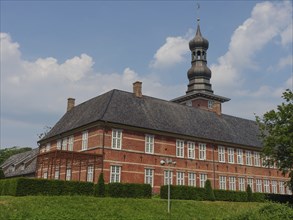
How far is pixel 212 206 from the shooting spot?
29.4 metres

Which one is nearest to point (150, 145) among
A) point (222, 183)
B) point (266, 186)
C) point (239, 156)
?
point (222, 183)

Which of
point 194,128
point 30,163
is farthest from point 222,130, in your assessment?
point 30,163

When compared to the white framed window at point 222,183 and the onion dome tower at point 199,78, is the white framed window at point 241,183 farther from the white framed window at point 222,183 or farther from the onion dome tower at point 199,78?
the onion dome tower at point 199,78

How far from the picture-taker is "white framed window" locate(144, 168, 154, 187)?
1389 inches

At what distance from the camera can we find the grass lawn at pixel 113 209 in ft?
61.4

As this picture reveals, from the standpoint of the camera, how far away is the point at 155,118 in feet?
126

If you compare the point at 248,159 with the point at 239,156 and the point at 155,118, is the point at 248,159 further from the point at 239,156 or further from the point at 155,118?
the point at 155,118

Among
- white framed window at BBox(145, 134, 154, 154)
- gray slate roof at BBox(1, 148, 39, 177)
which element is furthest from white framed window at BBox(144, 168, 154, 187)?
gray slate roof at BBox(1, 148, 39, 177)

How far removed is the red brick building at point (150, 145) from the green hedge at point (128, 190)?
158 inches

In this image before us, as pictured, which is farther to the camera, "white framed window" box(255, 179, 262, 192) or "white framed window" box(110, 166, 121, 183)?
"white framed window" box(255, 179, 262, 192)

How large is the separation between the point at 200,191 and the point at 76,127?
13.5m

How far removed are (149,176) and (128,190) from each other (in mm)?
6732

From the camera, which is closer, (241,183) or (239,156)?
(241,183)

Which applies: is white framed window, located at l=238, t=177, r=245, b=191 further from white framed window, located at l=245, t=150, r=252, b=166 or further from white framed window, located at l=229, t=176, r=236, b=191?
white framed window, located at l=245, t=150, r=252, b=166
